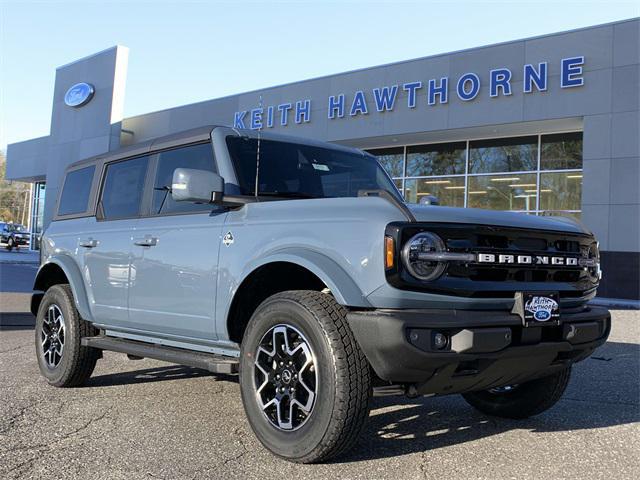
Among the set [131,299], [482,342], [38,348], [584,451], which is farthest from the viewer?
[38,348]

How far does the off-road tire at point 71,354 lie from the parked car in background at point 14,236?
3762 cm

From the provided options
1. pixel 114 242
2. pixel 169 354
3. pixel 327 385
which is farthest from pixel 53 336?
pixel 327 385

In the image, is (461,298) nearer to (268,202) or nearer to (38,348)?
(268,202)

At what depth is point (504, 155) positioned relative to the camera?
19094 mm

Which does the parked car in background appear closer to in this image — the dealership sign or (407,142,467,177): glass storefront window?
the dealership sign

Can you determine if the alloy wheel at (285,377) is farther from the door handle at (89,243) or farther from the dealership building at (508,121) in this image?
the dealership building at (508,121)

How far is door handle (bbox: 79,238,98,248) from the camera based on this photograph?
5143 mm

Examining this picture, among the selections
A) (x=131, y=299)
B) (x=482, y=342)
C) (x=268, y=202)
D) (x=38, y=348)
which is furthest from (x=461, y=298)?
(x=38, y=348)

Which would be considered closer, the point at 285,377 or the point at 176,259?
the point at 285,377

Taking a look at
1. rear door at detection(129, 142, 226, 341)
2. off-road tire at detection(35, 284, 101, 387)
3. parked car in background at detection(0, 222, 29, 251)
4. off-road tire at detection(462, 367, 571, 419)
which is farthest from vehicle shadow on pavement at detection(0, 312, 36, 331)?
parked car in background at detection(0, 222, 29, 251)

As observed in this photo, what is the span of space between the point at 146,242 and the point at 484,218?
2.46 m

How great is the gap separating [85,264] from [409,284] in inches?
128

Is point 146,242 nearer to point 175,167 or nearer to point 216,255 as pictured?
point 175,167

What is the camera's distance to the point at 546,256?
3.51 m
